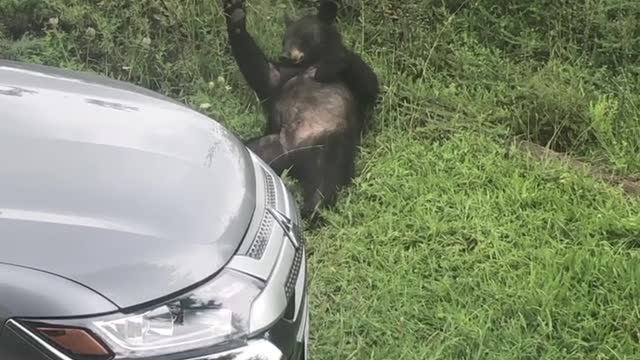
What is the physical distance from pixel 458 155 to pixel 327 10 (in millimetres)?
1059

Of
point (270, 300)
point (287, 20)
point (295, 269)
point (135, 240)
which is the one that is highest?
point (135, 240)

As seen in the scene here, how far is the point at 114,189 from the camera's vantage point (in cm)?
233

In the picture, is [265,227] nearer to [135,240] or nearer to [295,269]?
[295,269]

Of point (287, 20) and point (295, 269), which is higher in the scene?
point (295, 269)

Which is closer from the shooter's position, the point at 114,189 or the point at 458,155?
the point at 114,189

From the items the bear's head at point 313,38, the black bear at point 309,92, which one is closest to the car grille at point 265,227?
the black bear at point 309,92

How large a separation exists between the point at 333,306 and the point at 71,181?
5.45 ft

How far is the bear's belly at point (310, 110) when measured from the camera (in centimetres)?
476

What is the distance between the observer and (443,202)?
4402 millimetres

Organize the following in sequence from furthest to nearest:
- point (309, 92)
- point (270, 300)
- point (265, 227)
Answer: point (309, 92), point (265, 227), point (270, 300)

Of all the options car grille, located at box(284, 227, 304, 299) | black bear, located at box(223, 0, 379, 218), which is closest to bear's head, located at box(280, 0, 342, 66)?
black bear, located at box(223, 0, 379, 218)

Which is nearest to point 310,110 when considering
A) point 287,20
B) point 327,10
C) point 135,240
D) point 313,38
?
point 313,38

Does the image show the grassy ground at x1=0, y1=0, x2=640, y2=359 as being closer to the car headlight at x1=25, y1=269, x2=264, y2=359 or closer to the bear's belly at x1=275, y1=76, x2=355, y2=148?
the bear's belly at x1=275, y1=76, x2=355, y2=148

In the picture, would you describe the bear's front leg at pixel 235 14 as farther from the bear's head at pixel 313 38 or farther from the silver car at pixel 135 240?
the silver car at pixel 135 240
